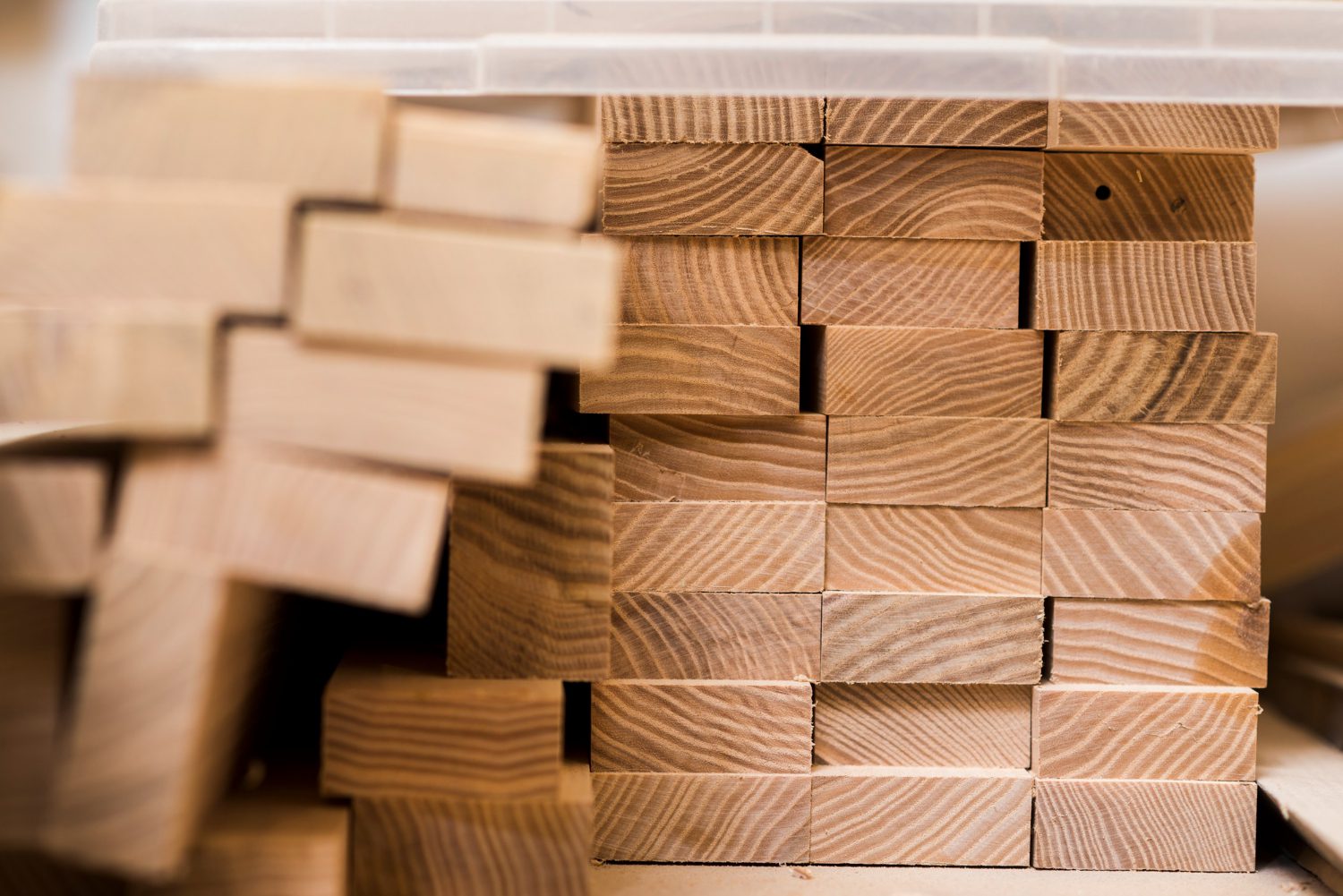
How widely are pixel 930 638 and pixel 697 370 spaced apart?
58 cm

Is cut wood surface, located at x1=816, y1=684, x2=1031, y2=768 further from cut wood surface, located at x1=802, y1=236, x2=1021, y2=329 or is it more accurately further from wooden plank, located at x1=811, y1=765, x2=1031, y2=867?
cut wood surface, located at x1=802, y1=236, x2=1021, y2=329

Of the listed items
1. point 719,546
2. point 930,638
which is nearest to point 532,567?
point 719,546

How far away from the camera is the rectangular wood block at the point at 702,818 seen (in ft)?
5.56

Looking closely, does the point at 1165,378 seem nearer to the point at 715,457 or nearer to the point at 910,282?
the point at 910,282

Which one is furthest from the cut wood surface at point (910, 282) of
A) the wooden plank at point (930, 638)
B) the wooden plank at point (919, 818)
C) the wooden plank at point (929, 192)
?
the wooden plank at point (919, 818)

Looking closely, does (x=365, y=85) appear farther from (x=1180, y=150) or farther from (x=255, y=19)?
(x=1180, y=150)

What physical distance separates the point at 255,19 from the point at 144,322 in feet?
1.81

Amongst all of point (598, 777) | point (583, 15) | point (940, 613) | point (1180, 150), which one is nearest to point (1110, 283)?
point (1180, 150)

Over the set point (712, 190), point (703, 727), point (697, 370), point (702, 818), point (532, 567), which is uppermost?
point (712, 190)

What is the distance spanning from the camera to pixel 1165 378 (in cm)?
168

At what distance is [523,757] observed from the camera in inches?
51.7

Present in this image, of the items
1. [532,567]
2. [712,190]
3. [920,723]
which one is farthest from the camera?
[920,723]

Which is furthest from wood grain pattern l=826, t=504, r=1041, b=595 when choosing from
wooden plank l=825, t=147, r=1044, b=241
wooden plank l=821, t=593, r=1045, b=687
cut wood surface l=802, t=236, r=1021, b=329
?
wooden plank l=825, t=147, r=1044, b=241

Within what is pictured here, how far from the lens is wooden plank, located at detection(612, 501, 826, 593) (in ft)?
5.49
